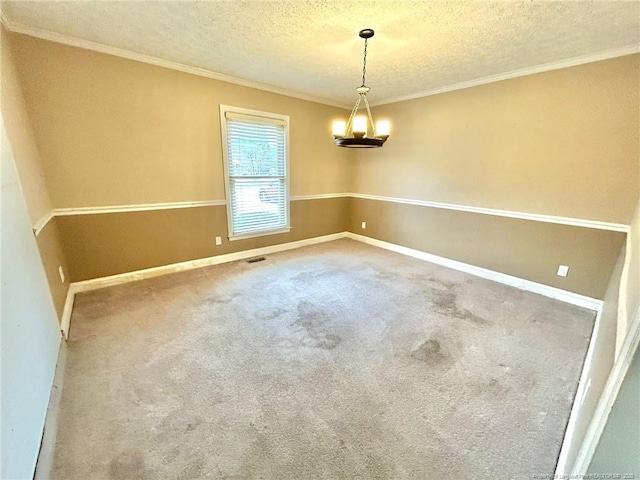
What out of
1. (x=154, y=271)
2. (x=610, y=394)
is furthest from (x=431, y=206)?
(x=154, y=271)

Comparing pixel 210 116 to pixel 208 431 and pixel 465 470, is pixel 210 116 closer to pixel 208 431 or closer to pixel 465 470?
pixel 208 431

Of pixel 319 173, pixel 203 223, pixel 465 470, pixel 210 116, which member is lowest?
pixel 465 470

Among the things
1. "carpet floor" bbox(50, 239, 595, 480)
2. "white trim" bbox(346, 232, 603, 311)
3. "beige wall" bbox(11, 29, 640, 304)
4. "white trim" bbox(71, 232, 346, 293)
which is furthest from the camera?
"white trim" bbox(71, 232, 346, 293)

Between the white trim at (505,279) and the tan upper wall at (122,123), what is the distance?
2986 millimetres

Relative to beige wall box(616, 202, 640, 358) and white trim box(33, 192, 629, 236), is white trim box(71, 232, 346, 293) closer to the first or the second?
white trim box(33, 192, 629, 236)

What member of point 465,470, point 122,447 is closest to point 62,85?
point 122,447

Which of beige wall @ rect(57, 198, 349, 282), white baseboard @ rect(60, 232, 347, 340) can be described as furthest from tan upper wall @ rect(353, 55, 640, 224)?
beige wall @ rect(57, 198, 349, 282)

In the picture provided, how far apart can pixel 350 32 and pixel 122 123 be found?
2531 millimetres

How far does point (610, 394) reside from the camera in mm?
795

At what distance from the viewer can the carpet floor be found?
138cm

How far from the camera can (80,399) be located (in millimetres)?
1680

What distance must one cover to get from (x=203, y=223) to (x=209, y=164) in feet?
2.63

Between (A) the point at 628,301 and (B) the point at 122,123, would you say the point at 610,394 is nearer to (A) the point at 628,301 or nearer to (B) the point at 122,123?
(A) the point at 628,301

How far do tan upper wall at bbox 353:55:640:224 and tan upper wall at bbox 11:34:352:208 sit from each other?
2263 millimetres
